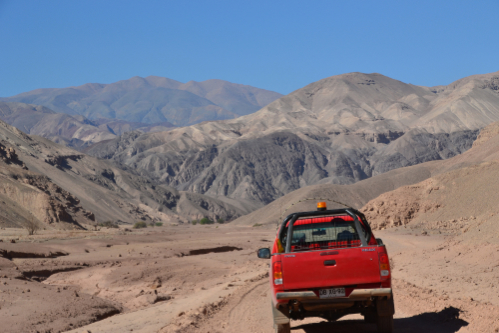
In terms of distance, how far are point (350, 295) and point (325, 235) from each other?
1.68 metres

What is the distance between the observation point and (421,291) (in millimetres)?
13062

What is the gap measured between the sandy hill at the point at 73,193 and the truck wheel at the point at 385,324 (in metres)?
46.3

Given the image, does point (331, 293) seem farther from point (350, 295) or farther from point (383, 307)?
point (383, 307)

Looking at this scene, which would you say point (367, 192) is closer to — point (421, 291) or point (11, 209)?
point (11, 209)

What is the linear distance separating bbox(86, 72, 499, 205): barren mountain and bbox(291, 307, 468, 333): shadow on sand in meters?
107

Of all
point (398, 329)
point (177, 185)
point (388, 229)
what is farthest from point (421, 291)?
point (177, 185)

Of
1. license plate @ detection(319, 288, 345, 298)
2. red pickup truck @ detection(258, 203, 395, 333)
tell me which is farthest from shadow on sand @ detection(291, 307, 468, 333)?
license plate @ detection(319, 288, 345, 298)

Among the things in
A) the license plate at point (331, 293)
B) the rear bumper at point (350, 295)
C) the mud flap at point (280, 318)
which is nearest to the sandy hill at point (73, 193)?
the mud flap at point (280, 318)

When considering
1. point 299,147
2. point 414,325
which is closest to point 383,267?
point 414,325

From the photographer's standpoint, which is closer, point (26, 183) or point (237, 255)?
point (237, 255)

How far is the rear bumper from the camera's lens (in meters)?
7.41

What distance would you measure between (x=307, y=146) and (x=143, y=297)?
13408 cm

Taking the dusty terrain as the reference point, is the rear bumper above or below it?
above

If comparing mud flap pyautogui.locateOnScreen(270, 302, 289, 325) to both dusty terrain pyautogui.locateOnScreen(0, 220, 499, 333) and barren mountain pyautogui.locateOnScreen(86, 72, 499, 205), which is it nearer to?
dusty terrain pyautogui.locateOnScreen(0, 220, 499, 333)
